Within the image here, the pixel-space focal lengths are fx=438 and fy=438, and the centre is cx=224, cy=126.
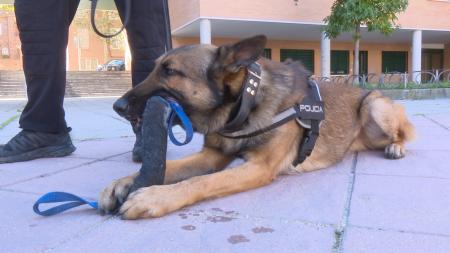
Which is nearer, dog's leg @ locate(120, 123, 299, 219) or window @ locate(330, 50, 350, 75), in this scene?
dog's leg @ locate(120, 123, 299, 219)

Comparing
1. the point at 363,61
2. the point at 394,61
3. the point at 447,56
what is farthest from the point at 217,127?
the point at 447,56

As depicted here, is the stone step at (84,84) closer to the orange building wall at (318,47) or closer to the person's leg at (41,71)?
the orange building wall at (318,47)

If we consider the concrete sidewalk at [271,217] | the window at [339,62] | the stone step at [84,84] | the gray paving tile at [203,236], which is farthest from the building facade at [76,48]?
the gray paving tile at [203,236]

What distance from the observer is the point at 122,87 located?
21.9m

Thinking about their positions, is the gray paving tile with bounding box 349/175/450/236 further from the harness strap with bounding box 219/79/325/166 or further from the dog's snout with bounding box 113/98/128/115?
the dog's snout with bounding box 113/98/128/115

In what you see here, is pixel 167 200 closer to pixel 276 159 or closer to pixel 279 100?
pixel 276 159

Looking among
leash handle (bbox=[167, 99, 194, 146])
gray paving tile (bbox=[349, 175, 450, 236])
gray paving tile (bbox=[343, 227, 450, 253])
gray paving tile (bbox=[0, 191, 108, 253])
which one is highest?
leash handle (bbox=[167, 99, 194, 146])

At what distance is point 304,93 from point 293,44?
22.4 metres

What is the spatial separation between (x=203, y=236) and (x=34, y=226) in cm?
73

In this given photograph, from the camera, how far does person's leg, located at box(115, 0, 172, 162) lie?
332 cm

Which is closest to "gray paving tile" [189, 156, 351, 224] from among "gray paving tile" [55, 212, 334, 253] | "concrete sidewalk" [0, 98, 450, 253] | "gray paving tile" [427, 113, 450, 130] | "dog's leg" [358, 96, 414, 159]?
"concrete sidewalk" [0, 98, 450, 253]

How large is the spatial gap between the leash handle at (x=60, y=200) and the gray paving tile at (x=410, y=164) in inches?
69.0

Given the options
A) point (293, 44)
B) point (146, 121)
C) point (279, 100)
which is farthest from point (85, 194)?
point (293, 44)

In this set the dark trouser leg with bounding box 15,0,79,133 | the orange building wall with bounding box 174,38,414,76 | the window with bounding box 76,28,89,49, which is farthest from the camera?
the window with bounding box 76,28,89,49
